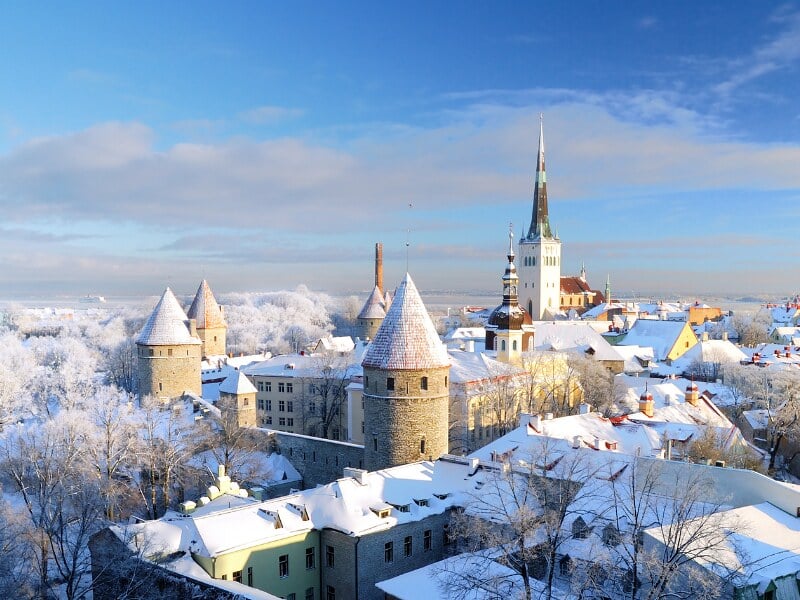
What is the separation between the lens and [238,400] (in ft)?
134

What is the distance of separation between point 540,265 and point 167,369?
67.7m

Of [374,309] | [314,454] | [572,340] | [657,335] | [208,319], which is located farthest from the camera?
[657,335]

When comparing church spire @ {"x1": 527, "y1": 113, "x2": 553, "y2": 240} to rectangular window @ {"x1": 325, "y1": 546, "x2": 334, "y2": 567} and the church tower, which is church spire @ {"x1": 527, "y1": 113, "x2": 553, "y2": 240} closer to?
the church tower

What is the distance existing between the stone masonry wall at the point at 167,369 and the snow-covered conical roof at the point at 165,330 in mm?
340

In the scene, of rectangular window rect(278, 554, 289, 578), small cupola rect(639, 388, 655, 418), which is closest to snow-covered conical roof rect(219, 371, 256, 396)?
rectangular window rect(278, 554, 289, 578)

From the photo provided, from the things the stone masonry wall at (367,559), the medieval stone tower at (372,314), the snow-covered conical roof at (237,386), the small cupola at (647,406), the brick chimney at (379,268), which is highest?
the brick chimney at (379,268)

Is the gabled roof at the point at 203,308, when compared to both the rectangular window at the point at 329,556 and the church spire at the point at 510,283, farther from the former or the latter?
the rectangular window at the point at 329,556

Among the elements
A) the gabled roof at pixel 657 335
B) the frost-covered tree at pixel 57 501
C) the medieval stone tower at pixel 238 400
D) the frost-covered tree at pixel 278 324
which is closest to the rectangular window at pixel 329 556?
the frost-covered tree at pixel 57 501

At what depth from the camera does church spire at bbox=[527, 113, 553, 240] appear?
98.3 m

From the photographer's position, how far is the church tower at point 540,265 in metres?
103

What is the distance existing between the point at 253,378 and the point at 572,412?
21.8m

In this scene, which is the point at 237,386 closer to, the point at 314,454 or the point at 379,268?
the point at 314,454

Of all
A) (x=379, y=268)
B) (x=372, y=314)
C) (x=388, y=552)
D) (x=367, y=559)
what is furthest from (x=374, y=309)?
(x=367, y=559)

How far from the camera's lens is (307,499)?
78.7ft
